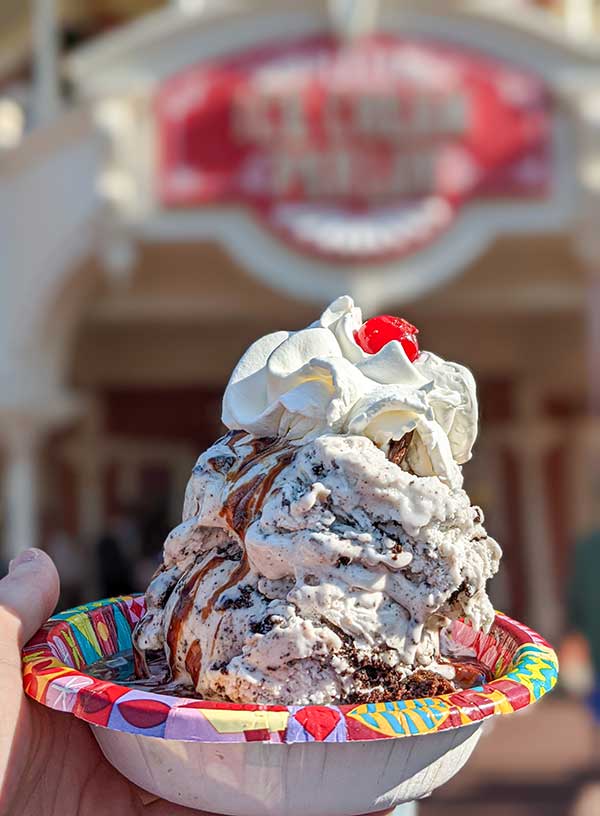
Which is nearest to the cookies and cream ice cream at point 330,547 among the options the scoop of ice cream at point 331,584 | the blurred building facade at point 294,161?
the scoop of ice cream at point 331,584

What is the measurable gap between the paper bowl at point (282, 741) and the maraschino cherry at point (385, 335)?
538 millimetres

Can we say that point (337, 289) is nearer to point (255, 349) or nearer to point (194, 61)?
point (194, 61)

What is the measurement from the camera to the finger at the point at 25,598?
1431 millimetres

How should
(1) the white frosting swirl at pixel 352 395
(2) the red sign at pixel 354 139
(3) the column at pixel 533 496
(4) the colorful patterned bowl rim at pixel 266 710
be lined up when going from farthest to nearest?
1. (3) the column at pixel 533 496
2. (2) the red sign at pixel 354 139
3. (1) the white frosting swirl at pixel 352 395
4. (4) the colorful patterned bowl rim at pixel 266 710

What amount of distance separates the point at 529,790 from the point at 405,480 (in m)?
3.97

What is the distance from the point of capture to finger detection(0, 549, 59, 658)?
143 centimetres

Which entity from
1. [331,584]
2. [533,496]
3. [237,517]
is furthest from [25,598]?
[533,496]

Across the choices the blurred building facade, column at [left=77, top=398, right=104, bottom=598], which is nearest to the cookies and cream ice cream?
the blurred building facade

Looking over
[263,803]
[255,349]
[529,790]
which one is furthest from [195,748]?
[529,790]

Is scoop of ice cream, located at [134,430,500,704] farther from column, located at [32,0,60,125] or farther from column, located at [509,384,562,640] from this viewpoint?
column, located at [509,384,562,640]

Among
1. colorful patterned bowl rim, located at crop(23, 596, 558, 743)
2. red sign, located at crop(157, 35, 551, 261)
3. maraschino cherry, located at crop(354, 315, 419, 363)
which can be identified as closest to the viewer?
colorful patterned bowl rim, located at crop(23, 596, 558, 743)

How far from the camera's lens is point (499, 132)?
5.57 m

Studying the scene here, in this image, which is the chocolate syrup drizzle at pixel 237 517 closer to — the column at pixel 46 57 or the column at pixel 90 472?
the column at pixel 46 57

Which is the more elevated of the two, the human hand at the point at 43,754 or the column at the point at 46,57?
the column at the point at 46,57
